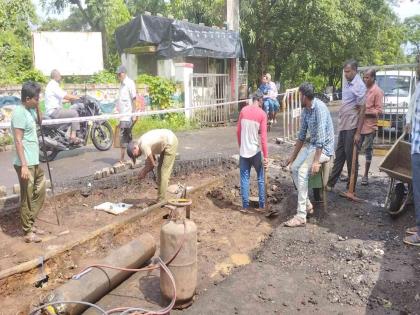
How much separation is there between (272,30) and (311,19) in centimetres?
176

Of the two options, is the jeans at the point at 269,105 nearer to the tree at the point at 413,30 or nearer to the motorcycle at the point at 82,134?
the motorcycle at the point at 82,134

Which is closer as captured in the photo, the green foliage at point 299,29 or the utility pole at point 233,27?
the utility pole at point 233,27

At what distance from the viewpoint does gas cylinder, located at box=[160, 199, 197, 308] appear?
13.4 feet

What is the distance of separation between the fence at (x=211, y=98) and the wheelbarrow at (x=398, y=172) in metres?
9.59

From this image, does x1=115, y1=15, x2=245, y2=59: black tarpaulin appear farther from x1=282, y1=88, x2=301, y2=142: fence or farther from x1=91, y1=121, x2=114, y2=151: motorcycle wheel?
x1=91, y1=121, x2=114, y2=151: motorcycle wheel

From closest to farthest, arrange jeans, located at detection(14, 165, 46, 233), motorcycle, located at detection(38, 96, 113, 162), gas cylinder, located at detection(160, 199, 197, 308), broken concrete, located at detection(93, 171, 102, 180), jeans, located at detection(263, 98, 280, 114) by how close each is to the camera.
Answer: gas cylinder, located at detection(160, 199, 197, 308)
jeans, located at detection(14, 165, 46, 233)
broken concrete, located at detection(93, 171, 102, 180)
motorcycle, located at detection(38, 96, 113, 162)
jeans, located at detection(263, 98, 280, 114)

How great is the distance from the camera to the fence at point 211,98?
51.5 ft

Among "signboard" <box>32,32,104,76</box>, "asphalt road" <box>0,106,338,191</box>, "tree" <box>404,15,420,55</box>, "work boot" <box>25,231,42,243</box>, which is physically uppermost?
"tree" <box>404,15,420,55</box>

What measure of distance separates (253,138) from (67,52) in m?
15.9

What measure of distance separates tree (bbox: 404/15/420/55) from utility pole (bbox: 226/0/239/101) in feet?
141

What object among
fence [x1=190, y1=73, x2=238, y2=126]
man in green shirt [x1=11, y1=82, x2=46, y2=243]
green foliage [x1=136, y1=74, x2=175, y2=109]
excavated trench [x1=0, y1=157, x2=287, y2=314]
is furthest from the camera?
fence [x1=190, y1=73, x2=238, y2=126]

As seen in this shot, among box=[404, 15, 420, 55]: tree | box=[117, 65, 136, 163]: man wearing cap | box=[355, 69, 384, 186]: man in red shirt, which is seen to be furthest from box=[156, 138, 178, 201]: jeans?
box=[404, 15, 420, 55]: tree

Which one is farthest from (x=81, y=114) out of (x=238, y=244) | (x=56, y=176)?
(x=238, y=244)

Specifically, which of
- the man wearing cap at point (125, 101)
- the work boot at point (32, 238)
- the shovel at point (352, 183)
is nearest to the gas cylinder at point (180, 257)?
the work boot at point (32, 238)
